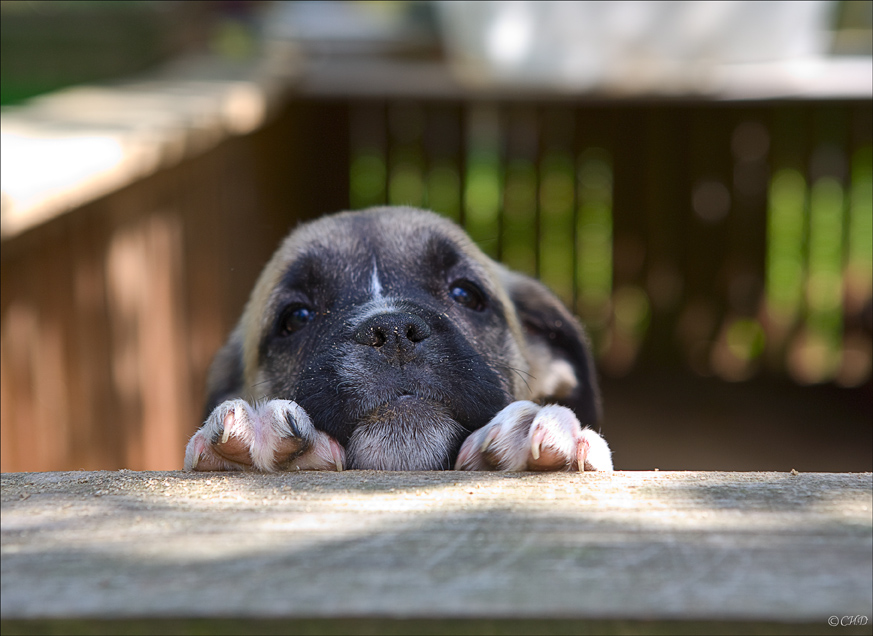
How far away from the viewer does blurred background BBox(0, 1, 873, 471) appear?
3898 millimetres

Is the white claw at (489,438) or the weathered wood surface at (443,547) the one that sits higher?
the weathered wood surface at (443,547)

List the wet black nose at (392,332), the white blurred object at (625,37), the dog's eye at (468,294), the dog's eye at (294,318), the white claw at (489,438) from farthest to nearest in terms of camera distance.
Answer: the white blurred object at (625,37), the dog's eye at (468,294), the dog's eye at (294,318), the wet black nose at (392,332), the white claw at (489,438)

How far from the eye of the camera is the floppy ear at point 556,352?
12.3 ft

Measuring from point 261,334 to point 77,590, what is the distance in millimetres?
2217

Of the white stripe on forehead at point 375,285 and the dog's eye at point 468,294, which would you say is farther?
the dog's eye at point 468,294

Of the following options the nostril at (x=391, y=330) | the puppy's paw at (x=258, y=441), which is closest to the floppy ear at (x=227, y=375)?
the nostril at (x=391, y=330)

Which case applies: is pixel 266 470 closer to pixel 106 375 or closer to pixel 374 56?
pixel 106 375

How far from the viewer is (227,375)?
3.68 m

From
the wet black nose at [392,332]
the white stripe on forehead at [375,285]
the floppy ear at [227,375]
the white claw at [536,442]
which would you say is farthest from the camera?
the floppy ear at [227,375]

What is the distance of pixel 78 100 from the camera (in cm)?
505

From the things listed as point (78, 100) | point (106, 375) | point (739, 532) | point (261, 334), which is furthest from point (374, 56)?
point (739, 532)

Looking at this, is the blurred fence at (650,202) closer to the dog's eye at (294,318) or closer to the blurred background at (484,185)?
the blurred background at (484,185)

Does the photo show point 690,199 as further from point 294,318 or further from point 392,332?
point 392,332

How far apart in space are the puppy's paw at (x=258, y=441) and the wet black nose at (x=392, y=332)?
39 cm
